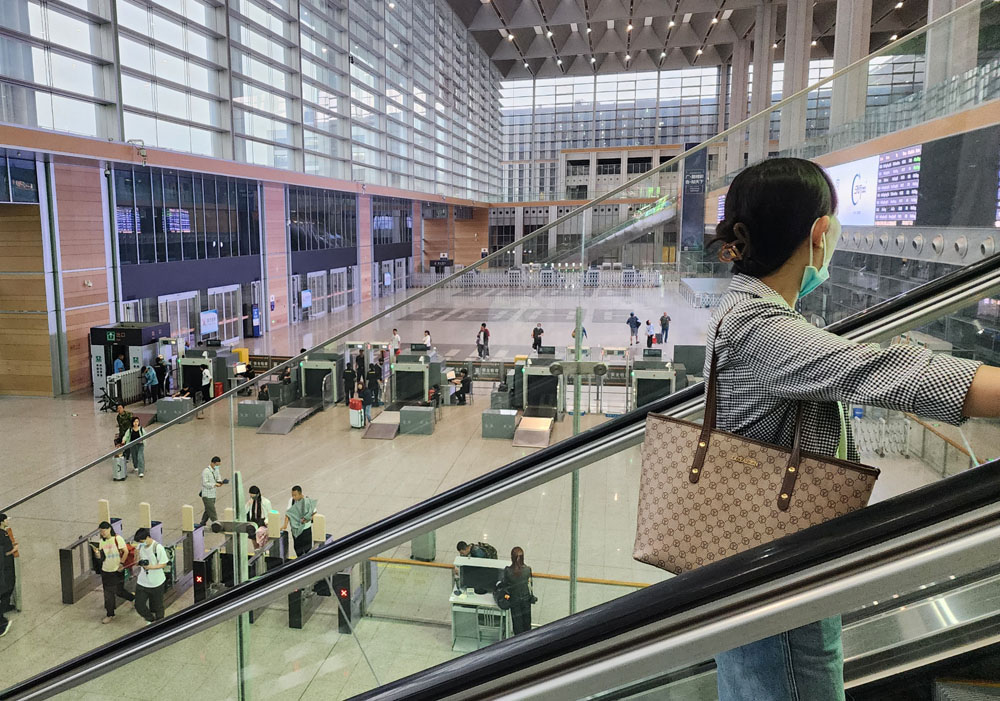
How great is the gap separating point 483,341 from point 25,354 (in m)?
15.3

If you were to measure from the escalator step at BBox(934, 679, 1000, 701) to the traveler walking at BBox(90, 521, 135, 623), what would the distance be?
22.7 feet

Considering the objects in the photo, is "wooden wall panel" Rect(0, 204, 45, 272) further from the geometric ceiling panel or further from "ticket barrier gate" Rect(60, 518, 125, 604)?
the geometric ceiling panel

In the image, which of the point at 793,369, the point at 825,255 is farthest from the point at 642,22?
the point at 793,369

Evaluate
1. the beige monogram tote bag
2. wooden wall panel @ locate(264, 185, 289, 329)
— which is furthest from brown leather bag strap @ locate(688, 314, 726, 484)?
wooden wall panel @ locate(264, 185, 289, 329)

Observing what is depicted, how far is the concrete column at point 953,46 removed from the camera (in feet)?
7.88

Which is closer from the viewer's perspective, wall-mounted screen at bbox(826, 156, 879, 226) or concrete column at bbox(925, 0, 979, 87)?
wall-mounted screen at bbox(826, 156, 879, 226)

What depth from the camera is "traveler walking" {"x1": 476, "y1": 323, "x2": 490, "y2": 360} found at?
4.51m

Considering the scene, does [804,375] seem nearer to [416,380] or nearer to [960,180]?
[960,180]

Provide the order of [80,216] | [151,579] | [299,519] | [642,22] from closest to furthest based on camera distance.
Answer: [299,519], [151,579], [80,216], [642,22]

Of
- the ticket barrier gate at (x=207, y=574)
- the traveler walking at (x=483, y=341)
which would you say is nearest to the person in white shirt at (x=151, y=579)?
the ticket barrier gate at (x=207, y=574)

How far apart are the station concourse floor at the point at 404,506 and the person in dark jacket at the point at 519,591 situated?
0.12ft

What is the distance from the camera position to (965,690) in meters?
1.38

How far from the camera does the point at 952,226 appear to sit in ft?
7.15

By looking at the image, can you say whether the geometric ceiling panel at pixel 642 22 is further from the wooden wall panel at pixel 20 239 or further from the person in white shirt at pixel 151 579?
the person in white shirt at pixel 151 579
